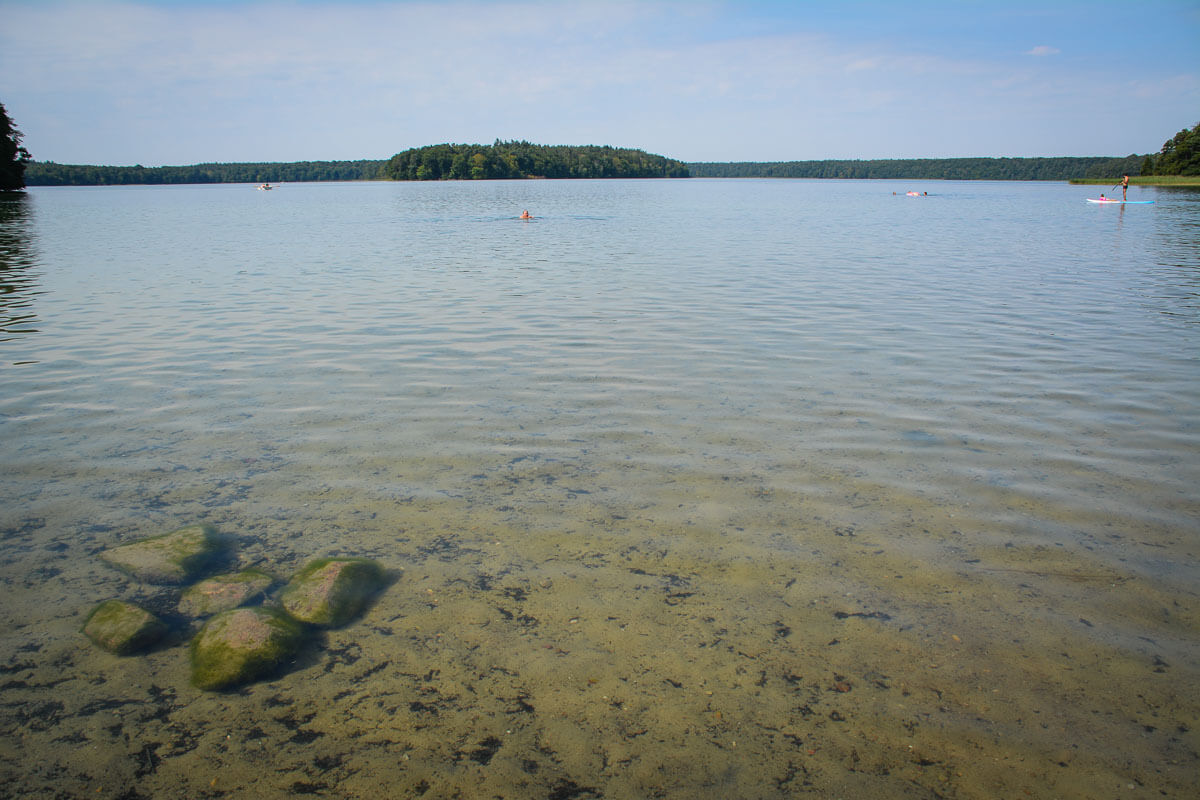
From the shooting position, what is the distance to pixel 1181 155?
323 feet

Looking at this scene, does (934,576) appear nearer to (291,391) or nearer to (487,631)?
(487,631)

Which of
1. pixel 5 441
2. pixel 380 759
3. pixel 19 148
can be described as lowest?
pixel 380 759

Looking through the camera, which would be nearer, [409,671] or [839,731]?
[839,731]

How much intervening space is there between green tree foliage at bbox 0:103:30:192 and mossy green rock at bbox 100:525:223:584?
92.8 metres

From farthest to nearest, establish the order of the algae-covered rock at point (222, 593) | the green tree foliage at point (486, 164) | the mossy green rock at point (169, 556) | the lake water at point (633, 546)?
the green tree foliage at point (486, 164) < the mossy green rock at point (169, 556) < the algae-covered rock at point (222, 593) < the lake water at point (633, 546)

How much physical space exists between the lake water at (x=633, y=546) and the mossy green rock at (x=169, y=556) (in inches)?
7.5

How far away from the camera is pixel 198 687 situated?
171 inches

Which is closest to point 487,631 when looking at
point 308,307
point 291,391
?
point 291,391

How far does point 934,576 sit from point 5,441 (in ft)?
31.9

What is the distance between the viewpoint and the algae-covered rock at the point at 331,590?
4965 mm

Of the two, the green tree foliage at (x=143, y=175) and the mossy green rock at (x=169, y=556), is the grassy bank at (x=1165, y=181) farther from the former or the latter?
the green tree foliage at (x=143, y=175)

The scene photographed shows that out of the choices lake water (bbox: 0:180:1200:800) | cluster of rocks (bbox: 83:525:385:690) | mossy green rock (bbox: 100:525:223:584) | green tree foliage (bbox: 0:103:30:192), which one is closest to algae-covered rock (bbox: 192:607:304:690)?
cluster of rocks (bbox: 83:525:385:690)

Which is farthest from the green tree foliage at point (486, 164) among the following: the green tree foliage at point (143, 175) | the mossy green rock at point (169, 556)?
the mossy green rock at point (169, 556)

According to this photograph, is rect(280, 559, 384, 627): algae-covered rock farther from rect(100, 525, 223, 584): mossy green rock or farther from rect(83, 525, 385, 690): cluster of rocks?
rect(100, 525, 223, 584): mossy green rock
